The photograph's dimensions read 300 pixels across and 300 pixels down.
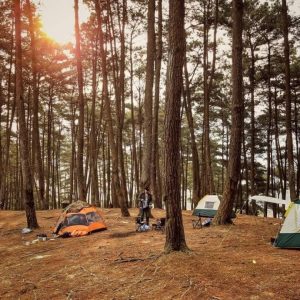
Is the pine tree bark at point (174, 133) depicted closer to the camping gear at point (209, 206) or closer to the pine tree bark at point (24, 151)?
the pine tree bark at point (24, 151)

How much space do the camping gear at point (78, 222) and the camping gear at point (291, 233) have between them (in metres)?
6.38

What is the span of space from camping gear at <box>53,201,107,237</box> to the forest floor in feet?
4.02

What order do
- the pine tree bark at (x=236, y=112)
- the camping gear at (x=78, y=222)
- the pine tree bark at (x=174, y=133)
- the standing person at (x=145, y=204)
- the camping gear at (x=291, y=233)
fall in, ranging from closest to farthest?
the pine tree bark at (x=174, y=133) → the camping gear at (x=291, y=233) → the pine tree bark at (x=236, y=112) → the camping gear at (x=78, y=222) → the standing person at (x=145, y=204)

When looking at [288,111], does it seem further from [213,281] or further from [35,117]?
[35,117]

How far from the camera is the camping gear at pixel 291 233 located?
8.30 metres

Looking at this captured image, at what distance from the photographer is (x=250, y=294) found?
201 inches

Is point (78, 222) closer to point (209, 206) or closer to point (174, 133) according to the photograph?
point (209, 206)

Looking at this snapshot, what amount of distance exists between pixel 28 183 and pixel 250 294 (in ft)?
32.9

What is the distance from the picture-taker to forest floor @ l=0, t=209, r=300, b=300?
547 cm

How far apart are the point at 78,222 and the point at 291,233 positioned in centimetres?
719

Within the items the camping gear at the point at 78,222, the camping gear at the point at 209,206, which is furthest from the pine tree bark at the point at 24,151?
the camping gear at the point at 209,206

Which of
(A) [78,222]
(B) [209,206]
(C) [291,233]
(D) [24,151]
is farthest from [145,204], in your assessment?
(C) [291,233]

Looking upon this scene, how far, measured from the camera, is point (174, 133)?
718cm

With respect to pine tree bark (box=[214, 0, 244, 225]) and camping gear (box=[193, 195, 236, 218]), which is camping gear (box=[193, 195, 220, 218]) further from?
pine tree bark (box=[214, 0, 244, 225])
